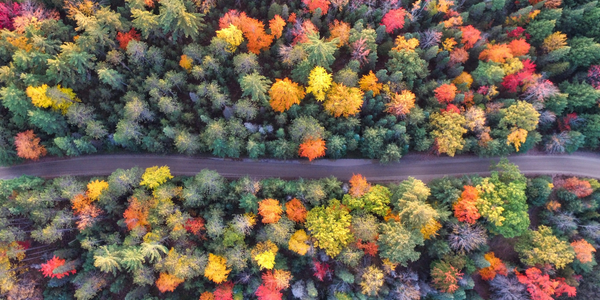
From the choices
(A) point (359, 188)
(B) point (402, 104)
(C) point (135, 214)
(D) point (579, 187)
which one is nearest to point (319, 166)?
(A) point (359, 188)

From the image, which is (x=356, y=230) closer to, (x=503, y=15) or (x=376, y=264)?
(x=376, y=264)

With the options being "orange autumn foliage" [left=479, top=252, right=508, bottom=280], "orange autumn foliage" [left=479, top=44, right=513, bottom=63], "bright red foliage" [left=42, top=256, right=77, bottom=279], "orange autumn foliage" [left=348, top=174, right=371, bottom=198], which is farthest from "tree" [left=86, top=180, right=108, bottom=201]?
"orange autumn foliage" [left=479, top=44, right=513, bottom=63]

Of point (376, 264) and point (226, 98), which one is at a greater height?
point (226, 98)

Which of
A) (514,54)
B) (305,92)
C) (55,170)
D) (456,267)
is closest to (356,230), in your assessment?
(456,267)

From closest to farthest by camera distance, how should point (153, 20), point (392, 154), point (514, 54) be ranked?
point (153, 20)
point (392, 154)
point (514, 54)

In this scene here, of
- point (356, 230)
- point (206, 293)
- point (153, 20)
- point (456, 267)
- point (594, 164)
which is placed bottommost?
point (206, 293)

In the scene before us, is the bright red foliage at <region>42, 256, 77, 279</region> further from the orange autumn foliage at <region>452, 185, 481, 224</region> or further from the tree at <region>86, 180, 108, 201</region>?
the orange autumn foliage at <region>452, 185, 481, 224</region>
